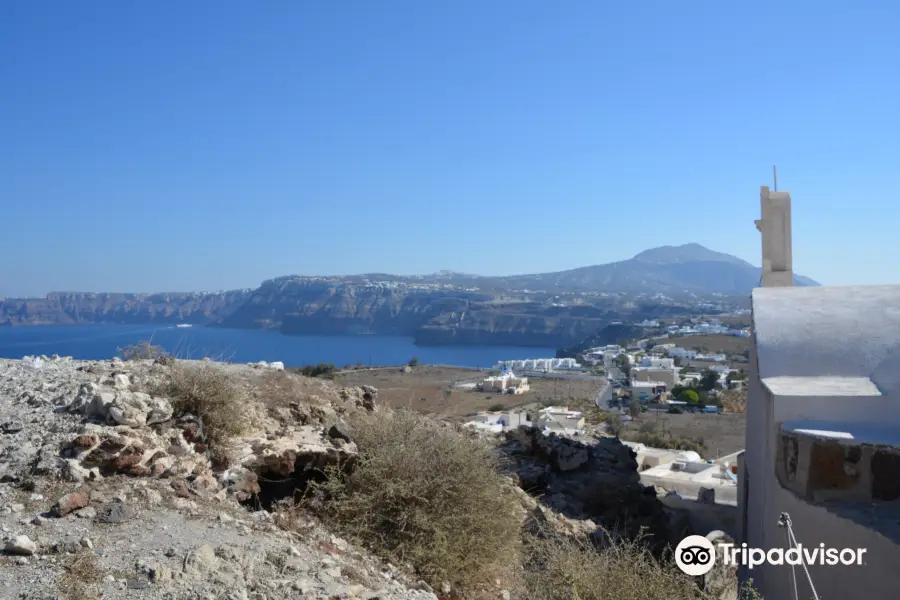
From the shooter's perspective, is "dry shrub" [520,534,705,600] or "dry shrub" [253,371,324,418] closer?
"dry shrub" [520,534,705,600]

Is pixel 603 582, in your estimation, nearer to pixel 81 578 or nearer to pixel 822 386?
pixel 822 386

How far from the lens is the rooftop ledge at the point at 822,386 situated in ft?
19.3

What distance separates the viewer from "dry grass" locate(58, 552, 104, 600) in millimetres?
3480

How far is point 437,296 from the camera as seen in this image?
10881 cm

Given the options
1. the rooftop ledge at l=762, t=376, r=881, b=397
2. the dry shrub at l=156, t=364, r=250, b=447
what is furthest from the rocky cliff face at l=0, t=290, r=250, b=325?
the rooftop ledge at l=762, t=376, r=881, b=397

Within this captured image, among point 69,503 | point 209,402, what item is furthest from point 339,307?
point 69,503

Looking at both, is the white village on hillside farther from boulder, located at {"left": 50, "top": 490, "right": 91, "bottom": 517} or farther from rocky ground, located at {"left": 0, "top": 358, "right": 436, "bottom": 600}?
boulder, located at {"left": 50, "top": 490, "right": 91, "bottom": 517}

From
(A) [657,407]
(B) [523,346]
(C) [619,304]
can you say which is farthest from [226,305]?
(C) [619,304]

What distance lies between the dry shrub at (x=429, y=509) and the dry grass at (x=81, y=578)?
2372 millimetres

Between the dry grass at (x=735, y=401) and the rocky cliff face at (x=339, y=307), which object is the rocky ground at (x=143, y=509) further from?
the rocky cliff face at (x=339, y=307)

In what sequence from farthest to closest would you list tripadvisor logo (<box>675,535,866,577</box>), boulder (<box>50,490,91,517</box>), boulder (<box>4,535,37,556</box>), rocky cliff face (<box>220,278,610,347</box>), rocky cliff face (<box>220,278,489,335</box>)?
rocky cliff face (<box>220,278,610,347</box>) → rocky cliff face (<box>220,278,489,335</box>) → tripadvisor logo (<box>675,535,866,577</box>) → boulder (<box>50,490,91,517</box>) → boulder (<box>4,535,37,556</box>)

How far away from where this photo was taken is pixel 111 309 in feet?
194

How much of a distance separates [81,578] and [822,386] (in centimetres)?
603

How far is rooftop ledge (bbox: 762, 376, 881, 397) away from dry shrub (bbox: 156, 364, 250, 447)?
521 centimetres
